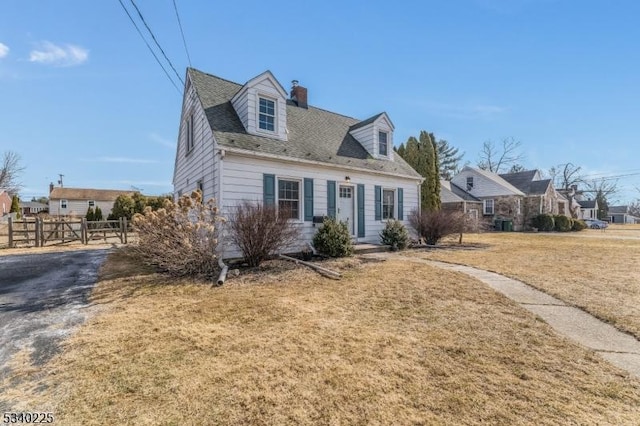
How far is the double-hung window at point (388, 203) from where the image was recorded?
1280 cm

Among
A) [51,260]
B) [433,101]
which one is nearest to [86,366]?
[51,260]

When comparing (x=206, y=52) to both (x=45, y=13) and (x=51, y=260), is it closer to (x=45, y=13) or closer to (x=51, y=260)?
(x=45, y=13)

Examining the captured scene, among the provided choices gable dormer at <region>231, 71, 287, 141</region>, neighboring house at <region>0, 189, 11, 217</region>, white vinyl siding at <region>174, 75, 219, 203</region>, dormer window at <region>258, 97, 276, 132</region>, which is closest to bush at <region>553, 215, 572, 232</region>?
gable dormer at <region>231, 71, 287, 141</region>

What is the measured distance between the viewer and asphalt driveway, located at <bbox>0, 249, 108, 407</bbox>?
340cm

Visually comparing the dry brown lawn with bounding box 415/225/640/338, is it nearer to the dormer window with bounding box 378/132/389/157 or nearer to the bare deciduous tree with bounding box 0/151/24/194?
the dormer window with bounding box 378/132/389/157

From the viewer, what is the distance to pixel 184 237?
682cm

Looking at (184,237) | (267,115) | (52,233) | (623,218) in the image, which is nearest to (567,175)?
(623,218)

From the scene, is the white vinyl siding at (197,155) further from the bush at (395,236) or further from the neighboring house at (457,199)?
the neighboring house at (457,199)

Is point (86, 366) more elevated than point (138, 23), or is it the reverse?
point (138, 23)

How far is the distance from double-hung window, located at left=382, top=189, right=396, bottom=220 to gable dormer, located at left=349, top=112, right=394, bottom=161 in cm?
162

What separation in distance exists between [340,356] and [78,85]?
11563 millimetres

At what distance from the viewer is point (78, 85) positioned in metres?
9.35

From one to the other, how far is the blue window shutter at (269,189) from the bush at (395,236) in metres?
4.86

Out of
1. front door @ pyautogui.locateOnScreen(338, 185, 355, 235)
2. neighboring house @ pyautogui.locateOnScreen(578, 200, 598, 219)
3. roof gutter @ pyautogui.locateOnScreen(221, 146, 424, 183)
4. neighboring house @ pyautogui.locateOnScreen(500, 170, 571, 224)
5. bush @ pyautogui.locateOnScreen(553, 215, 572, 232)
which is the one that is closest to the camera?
roof gutter @ pyautogui.locateOnScreen(221, 146, 424, 183)
